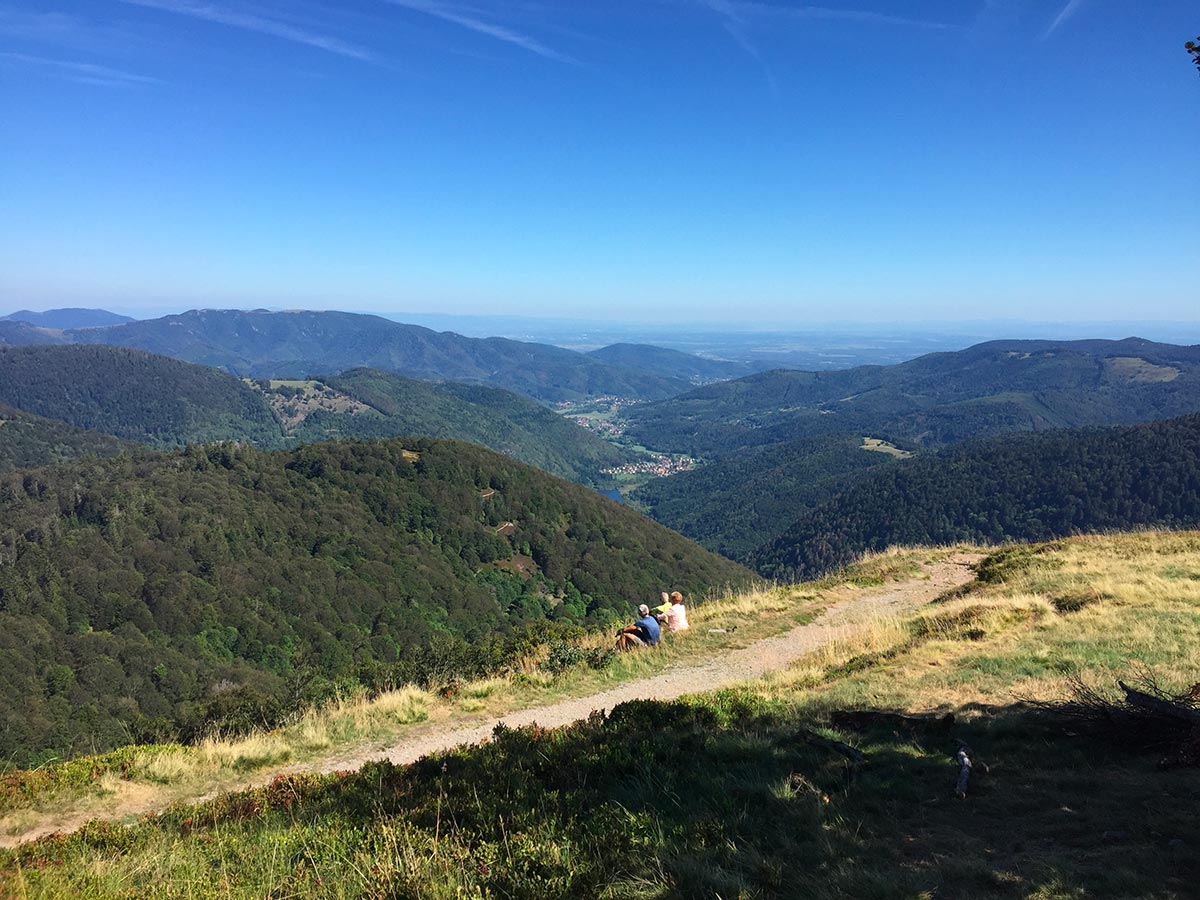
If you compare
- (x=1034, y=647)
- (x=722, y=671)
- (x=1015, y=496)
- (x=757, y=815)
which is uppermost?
(x=757, y=815)

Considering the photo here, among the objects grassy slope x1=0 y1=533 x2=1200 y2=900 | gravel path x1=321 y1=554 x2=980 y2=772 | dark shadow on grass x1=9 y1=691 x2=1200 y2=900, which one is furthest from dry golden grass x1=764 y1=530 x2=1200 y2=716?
gravel path x1=321 y1=554 x2=980 y2=772

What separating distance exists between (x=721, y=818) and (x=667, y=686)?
22.8ft

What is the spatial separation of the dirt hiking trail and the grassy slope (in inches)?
61.0

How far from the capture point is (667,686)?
37.7 feet

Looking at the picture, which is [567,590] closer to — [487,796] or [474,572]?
[474,572]

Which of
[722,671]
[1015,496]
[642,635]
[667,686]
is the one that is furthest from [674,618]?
[1015,496]

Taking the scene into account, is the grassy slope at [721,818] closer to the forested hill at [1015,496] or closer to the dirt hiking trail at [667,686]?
the dirt hiking trail at [667,686]

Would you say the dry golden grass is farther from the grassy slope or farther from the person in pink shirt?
the person in pink shirt

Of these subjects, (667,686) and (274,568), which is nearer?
(667,686)

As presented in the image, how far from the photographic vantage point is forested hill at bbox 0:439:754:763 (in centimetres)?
6894

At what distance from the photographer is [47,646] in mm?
69312

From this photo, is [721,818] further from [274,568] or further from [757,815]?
[274,568]

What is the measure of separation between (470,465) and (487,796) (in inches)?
5157

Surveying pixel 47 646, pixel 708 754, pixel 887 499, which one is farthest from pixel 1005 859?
pixel 887 499
